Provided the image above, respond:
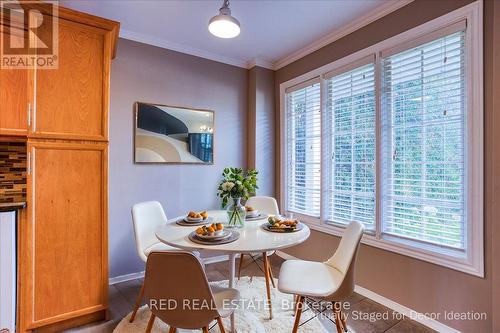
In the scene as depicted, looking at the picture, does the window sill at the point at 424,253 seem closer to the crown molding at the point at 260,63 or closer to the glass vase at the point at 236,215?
the glass vase at the point at 236,215

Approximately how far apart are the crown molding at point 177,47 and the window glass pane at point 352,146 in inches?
53.7

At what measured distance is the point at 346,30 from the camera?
270 cm

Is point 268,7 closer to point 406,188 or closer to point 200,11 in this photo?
point 200,11

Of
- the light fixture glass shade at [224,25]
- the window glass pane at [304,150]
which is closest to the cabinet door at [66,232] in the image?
the light fixture glass shade at [224,25]

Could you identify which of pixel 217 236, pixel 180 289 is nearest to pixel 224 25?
pixel 217 236

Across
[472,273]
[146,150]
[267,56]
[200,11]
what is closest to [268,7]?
[200,11]

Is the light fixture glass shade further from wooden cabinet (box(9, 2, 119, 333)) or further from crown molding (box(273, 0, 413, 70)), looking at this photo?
crown molding (box(273, 0, 413, 70))

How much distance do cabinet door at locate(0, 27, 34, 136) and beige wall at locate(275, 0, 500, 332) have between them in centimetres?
291

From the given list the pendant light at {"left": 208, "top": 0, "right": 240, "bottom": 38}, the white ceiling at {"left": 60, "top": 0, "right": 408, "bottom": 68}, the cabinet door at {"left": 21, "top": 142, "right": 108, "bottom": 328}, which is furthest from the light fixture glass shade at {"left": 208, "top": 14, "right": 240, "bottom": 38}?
the cabinet door at {"left": 21, "top": 142, "right": 108, "bottom": 328}

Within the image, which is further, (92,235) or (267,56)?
(267,56)

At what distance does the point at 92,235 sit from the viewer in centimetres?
203

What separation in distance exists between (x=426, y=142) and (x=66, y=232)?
294cm

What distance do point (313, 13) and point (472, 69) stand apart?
141 centimetres

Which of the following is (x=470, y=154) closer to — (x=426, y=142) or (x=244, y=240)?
(x=426, y=142)
